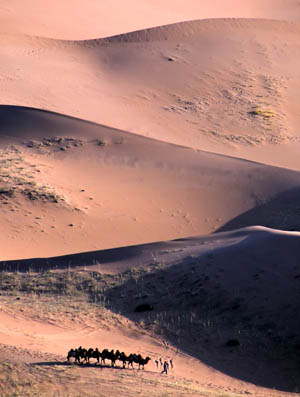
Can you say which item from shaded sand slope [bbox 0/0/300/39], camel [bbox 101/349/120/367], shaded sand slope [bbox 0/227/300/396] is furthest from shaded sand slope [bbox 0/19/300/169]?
camel [bbox 101/349/120/367]

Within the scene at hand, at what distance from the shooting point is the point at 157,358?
57.3 feet

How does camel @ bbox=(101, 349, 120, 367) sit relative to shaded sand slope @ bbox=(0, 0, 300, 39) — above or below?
below

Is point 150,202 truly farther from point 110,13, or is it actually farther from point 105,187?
point 110,13

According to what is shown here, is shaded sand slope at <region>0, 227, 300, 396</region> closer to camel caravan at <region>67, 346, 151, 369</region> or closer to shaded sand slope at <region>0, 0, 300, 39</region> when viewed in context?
camel caravan at <region>67, 346, 151, 369</region>

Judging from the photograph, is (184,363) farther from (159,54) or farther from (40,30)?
(40,30)

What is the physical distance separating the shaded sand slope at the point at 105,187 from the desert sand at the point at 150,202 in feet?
0.26

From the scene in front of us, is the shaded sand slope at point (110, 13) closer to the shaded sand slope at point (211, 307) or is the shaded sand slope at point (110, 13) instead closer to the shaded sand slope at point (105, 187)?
the shaded sand slope at point (105, 187)

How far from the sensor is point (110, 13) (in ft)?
195

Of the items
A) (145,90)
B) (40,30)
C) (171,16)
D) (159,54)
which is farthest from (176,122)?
(171,16)

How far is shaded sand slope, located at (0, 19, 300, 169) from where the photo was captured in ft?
122

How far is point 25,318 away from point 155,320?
3.24 metres

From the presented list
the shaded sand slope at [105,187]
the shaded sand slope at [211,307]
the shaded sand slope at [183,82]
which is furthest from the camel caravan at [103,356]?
the shaded sand slope at [183,82]

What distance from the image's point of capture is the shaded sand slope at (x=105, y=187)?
28156 millimetres

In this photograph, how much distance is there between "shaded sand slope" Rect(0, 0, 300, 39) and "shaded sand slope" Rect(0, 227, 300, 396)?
30606 mm
